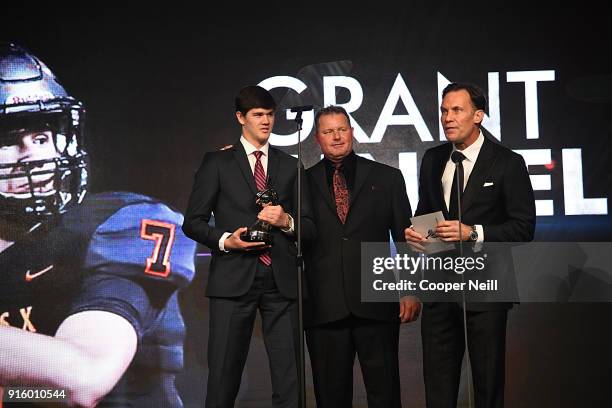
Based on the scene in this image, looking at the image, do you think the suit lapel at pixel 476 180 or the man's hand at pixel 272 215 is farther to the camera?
the suit lapel at pixel 476 180

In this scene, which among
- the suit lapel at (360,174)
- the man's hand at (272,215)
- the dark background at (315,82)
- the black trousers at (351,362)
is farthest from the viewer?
the dark background at (315,82)

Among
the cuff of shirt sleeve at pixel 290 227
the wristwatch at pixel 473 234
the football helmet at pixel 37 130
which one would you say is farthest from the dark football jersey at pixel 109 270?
the wristwatch at pixel 473 234

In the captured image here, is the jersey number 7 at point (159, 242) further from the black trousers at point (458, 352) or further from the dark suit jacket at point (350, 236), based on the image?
the black trousers at point (458, 352)

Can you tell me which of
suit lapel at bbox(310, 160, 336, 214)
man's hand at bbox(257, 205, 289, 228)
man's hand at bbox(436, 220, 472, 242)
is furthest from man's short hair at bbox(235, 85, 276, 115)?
man's hand at bbox(436, 220, 472, 242)

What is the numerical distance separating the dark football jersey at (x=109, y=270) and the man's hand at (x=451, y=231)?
200 cm

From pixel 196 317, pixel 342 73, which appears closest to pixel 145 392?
pixel 196 317

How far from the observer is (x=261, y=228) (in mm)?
3492

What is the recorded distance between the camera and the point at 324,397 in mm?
3834

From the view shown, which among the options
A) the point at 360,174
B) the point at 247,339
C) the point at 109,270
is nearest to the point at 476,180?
the point at 360,174

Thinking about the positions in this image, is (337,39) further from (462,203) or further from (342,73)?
(462,203)

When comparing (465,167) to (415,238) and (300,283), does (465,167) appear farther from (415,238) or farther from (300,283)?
(300,283)

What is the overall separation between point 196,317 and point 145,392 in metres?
0.54

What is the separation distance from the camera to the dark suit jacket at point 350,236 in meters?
3.83

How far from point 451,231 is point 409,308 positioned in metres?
0.54
